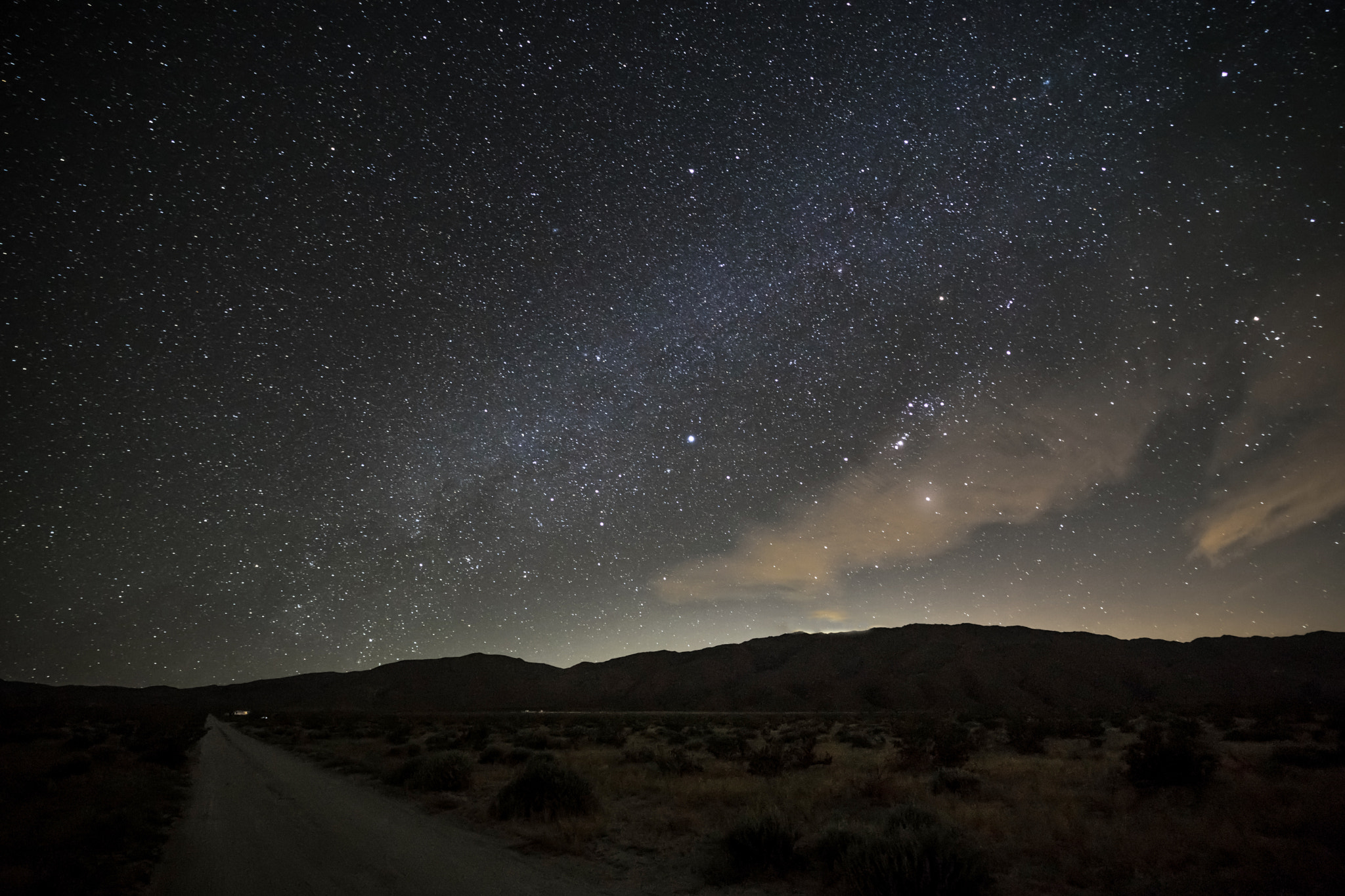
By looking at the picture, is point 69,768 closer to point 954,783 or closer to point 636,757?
point 636,757

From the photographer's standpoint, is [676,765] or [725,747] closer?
[676,765]

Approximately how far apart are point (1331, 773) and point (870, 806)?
9.27 metres

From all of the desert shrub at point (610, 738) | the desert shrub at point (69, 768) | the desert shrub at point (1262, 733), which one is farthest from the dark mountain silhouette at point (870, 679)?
the desert shrub at point (69, 768)

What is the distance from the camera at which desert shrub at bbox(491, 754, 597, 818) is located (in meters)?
11.2

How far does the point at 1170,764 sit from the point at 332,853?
15.0m

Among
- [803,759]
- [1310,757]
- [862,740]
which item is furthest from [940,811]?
[862,740]

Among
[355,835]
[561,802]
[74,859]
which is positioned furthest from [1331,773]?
[74,859]

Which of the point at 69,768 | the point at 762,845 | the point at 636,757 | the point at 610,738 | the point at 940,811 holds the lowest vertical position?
the point at 610,738

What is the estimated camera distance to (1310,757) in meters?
13.2

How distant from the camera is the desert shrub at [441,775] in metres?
14.5

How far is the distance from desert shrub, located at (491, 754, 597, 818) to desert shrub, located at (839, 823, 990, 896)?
247 inches

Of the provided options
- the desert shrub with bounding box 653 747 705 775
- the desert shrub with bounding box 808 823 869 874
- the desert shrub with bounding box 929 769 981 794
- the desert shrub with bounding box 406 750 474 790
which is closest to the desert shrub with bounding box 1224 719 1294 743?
the desert shrub with bounding box 929 769 981 794

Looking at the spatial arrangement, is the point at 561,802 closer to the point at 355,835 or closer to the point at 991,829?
the point at 355,835

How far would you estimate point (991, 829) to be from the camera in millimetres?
8930
